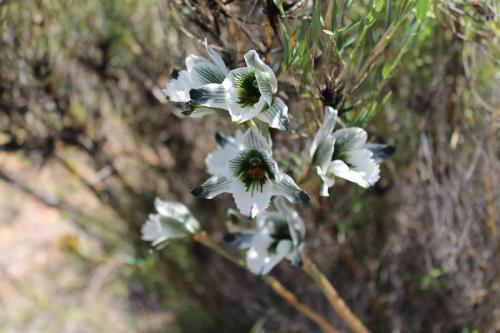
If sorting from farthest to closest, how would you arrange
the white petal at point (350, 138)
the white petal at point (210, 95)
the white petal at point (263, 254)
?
the white petal at point (263, 254) → the white petal at point (350, 138) → the white petal at point (210, 95)

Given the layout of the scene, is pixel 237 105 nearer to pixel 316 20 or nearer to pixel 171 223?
pixel 316 20

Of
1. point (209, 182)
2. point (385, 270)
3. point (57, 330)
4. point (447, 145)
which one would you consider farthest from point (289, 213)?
point (57, 330)

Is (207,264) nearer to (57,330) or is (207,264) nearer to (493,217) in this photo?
(57,330)

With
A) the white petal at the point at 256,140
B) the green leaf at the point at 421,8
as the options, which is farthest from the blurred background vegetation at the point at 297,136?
the white petal at the point at 256,140

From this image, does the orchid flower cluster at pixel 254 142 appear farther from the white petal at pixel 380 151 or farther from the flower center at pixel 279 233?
the flower center at pixel 279 233

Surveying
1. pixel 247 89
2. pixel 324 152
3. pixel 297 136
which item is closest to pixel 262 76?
pixel 247 89

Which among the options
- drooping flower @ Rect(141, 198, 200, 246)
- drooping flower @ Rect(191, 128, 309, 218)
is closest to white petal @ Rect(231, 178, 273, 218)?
drooping flower @ Rect(191, 128, 309, 218)

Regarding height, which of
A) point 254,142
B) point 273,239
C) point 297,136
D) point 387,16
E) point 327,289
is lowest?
point 327,289
